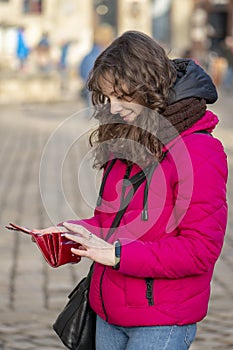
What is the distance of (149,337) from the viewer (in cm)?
299

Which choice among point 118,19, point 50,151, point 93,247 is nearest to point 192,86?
point 93,247

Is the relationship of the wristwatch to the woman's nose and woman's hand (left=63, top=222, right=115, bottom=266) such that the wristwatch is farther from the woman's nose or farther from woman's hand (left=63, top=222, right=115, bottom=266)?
the woman's nose

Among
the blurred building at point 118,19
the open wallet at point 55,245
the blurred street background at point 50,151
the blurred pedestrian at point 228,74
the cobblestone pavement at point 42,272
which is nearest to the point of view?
the open wallet at point 55,245

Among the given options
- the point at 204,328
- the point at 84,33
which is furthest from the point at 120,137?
the point at 84,33

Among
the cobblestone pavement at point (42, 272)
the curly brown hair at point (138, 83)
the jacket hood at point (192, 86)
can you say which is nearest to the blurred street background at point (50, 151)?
the cobblestone pavement at point (42, 272)

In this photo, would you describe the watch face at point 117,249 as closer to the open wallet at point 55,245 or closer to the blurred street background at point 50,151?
the open wallet at point 55,245

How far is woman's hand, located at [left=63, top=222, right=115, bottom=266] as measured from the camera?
2879 mm

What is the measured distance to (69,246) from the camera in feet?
9.80

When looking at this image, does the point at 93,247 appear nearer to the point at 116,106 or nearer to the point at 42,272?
the point at 116,106

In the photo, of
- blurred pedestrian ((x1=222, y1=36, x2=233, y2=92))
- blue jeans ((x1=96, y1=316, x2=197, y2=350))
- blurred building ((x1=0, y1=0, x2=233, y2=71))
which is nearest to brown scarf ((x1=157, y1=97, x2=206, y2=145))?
blue jeans ((x1=96, y1=316, x2=197, y2=350))

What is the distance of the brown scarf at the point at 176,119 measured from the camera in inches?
115

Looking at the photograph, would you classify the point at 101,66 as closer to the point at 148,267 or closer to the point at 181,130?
the point at 181,130

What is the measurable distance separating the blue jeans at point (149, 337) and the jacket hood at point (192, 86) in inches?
26.7

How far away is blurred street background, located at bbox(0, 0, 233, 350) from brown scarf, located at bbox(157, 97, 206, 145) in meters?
0.35
